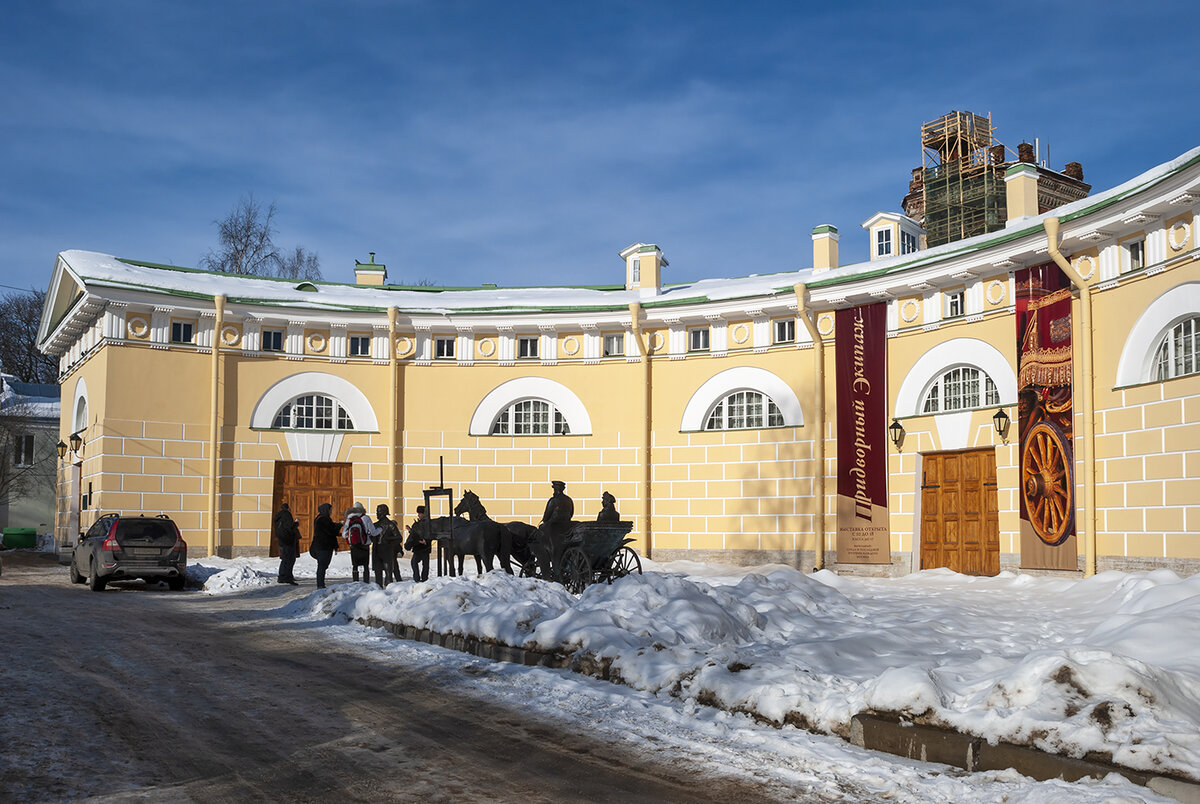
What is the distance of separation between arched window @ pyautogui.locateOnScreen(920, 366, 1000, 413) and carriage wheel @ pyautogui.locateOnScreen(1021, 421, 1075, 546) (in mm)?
1529

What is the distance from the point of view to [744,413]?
24.3m

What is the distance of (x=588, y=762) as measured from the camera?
246 inches

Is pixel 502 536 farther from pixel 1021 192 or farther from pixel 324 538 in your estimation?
pixel 1021 192

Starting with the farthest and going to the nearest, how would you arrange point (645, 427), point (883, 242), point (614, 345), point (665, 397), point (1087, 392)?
point (614, 345)
point (883, 242)
point (665, 397)
point (645, 427)
point (1087, 392)

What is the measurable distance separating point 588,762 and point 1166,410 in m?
13.7

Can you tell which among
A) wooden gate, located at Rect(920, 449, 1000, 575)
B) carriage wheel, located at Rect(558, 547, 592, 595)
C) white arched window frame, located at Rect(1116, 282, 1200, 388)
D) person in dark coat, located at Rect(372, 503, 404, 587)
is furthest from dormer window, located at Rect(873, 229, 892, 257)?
person in dark coat, located at Rect(372, 503, 404, 587)

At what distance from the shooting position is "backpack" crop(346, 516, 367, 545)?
18781 millimetres

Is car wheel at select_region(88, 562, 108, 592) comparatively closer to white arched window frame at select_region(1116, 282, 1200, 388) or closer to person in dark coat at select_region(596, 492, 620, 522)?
person in dark coat at select_region(596, 492, 620, 522)

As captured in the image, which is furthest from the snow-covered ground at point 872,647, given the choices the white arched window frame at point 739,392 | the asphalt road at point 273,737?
the white arched window frame at point 739,392

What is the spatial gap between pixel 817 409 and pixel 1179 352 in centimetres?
788

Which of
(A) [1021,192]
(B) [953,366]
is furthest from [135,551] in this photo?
(A) [1021,192]

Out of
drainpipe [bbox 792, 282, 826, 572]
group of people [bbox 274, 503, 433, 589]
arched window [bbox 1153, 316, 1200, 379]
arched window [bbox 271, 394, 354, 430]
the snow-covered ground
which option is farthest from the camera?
arched window [bbox 271, 394, 354, 430]

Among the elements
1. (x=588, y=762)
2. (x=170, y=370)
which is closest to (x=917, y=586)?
(x=588, y=762)

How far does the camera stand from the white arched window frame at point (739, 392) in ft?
77.1
